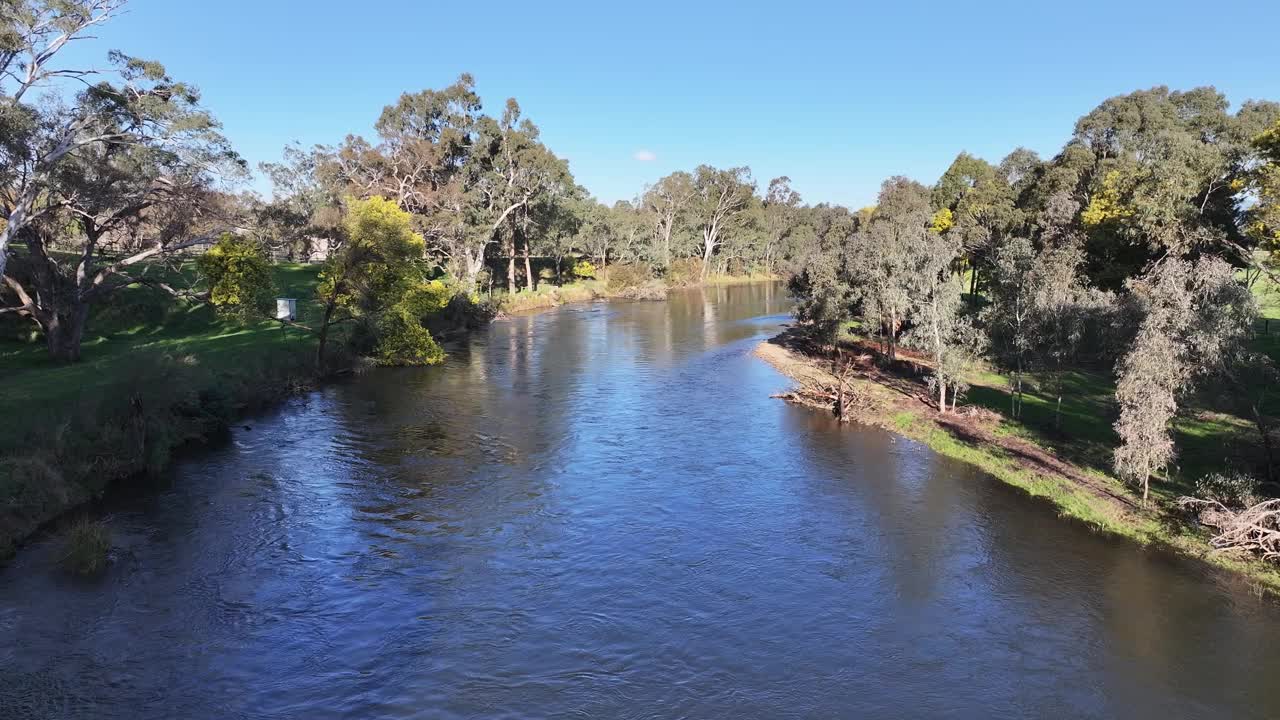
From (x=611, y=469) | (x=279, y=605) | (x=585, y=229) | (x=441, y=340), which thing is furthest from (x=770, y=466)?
(x=585, y=229)

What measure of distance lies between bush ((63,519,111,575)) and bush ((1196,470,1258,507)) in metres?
30.7

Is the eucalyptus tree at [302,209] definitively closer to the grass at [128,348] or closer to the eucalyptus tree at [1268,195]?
the grass at [128,348]

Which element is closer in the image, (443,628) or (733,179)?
(443,628)

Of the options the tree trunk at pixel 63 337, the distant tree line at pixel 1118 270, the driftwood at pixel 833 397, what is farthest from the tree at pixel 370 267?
the distant tree line at pixel 1118 270

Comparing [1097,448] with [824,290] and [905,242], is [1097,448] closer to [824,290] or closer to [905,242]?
[905,242]

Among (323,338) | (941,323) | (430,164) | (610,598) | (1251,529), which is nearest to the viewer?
(610,598)

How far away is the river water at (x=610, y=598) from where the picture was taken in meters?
14.8

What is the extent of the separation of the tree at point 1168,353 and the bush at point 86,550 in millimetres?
29892

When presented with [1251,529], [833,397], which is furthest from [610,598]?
[833,397]

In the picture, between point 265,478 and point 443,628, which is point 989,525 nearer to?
point 443,628

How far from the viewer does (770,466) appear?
96.5ft

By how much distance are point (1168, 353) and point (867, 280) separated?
2329 cm

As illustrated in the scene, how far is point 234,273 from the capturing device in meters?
40.8

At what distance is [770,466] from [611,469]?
21.5 feet
